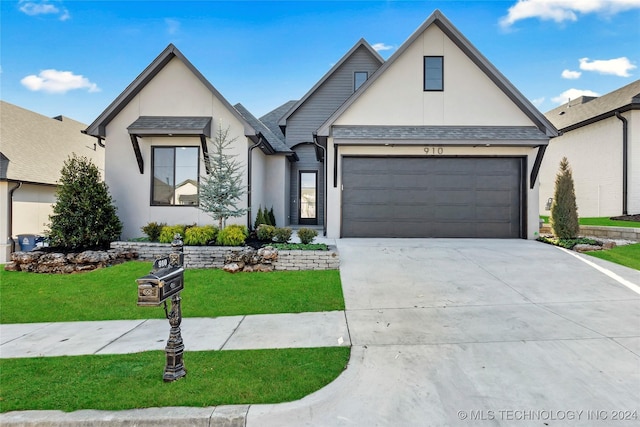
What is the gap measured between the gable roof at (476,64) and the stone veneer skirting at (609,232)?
3.61m

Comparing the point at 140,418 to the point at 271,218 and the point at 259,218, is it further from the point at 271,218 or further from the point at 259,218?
the point at 271,218

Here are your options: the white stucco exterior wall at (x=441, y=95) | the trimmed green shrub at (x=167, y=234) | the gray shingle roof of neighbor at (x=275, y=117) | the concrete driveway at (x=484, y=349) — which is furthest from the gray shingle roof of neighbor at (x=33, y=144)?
the concrete driveway at (x=484, y=349)

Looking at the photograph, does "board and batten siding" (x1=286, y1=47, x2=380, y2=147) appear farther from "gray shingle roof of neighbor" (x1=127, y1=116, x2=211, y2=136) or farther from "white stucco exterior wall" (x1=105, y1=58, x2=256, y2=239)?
"gray shingle roof of neighbor" (x1=127, y1=116, x2=211, y2=136)

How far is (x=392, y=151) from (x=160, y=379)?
30.5 ft

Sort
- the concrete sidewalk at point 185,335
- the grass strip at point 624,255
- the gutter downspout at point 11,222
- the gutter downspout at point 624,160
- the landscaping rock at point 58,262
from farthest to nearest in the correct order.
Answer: the gutter downspout at point 624,160, the gutter downspout at point 11,222, the landscaping rock at point 58,262, the grass strip at point 624,255, the concrete sidewalk at point 185,335

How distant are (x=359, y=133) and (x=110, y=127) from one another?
27.4 feet

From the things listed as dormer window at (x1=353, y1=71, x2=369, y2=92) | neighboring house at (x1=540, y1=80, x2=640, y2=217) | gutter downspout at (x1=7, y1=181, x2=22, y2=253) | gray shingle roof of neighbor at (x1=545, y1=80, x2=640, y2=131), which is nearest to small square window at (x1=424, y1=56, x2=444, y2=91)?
neighboring house at (x1=540, y1=80, x2=640, y2=217)

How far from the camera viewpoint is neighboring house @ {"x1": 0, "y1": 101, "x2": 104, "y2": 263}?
39.9ft

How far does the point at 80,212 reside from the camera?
911cm

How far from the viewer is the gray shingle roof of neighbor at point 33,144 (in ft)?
42.2

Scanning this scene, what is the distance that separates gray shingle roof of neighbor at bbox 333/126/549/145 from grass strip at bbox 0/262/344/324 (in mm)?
5044

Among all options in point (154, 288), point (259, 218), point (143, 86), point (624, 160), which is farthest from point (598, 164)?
point (143, 86)

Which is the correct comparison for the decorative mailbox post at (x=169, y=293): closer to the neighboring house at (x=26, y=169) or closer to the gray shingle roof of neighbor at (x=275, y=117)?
the neighboring house at (x=26, y=169)

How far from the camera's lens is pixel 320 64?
17797 mm
